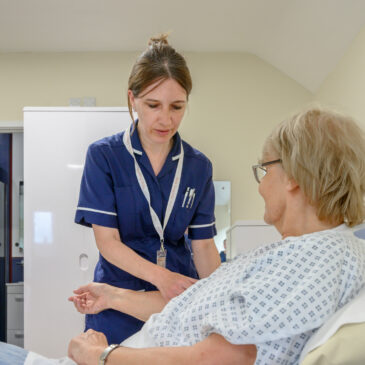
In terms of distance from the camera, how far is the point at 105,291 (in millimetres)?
1569

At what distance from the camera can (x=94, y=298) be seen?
157cm

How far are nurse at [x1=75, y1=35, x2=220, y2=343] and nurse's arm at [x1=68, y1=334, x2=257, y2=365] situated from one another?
44cm

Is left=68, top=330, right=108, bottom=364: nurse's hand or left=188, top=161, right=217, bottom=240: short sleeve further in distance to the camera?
left=188, top=161, right=217, bottom=240: short sleeve

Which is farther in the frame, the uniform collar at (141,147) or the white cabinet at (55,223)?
the white cabinet at (55,223)

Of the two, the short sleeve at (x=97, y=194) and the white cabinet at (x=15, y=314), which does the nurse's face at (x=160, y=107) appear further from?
the white cabinet at (x=15, y=314)

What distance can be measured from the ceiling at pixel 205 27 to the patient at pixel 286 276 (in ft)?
7.55

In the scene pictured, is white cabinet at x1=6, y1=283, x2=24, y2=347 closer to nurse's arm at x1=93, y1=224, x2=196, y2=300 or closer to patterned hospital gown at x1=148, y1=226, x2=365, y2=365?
nurse's arm at x1=93, y1=224, x2=196, y2=300

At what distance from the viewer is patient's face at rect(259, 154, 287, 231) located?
1.15 metres

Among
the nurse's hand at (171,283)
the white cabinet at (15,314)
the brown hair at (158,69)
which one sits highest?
the brown hair at (158,69)

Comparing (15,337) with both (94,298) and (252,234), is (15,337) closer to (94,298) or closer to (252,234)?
(252,234)

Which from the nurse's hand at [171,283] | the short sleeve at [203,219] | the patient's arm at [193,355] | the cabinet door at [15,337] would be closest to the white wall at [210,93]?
the cabinet door at [15,337]

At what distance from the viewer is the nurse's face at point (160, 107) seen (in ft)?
5.05

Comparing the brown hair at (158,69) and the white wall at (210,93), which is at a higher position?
the white wall at (210,93)

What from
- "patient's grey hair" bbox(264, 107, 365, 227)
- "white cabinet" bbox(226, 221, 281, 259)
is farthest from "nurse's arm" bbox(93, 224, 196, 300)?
"white cabinet" bbox(226, 221, 281, 259)
